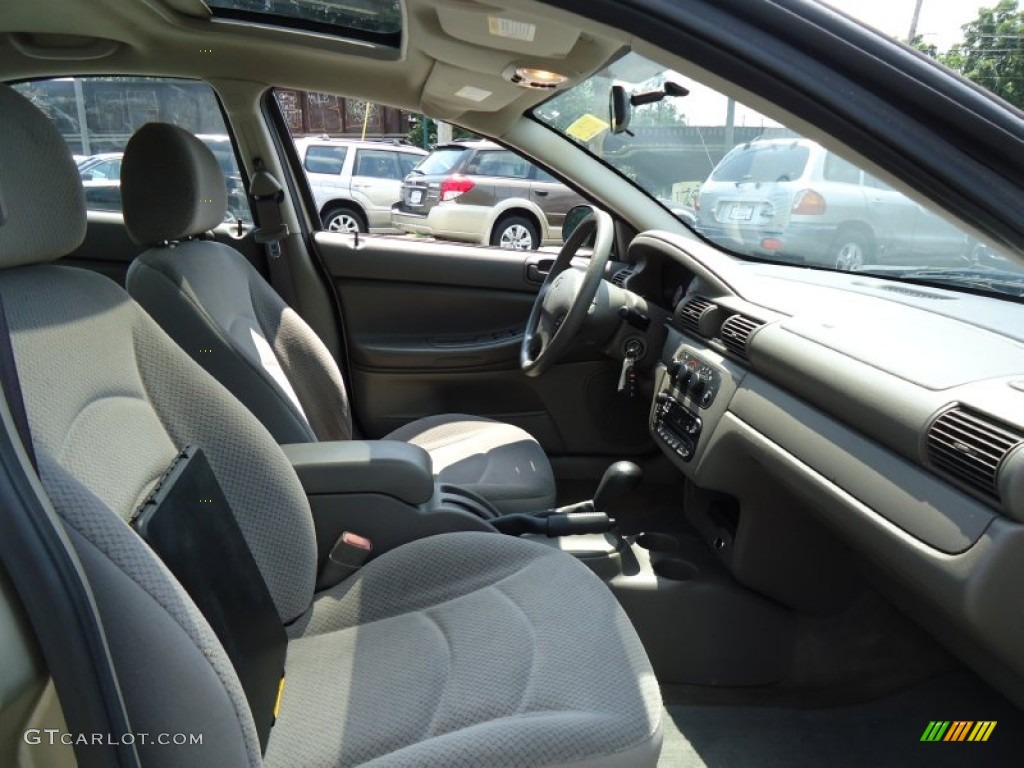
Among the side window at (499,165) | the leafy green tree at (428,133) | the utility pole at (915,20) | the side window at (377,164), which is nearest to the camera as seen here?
the utility pole at (915,20)

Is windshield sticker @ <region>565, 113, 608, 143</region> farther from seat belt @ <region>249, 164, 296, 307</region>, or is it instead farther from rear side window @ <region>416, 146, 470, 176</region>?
rear side window @ <region>416, 146, 470, 176</region>

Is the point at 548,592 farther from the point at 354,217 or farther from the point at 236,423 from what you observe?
the point at 354,217

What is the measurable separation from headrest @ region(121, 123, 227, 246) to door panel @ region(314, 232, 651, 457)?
118 centimetres

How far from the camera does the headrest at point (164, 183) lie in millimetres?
1741

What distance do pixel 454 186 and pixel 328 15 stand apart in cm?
323

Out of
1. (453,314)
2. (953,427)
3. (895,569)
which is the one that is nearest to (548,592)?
(895,569)

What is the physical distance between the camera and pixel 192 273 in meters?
1.82

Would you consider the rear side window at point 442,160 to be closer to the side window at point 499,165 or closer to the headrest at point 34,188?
the side window at point 499,165

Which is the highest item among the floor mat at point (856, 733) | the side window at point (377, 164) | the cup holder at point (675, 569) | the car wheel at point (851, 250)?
the car wheel at point (851, 250)

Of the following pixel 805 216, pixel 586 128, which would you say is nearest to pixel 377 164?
pixel 586 128

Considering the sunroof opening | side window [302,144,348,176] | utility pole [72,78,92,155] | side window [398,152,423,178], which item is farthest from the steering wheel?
side window [398,152,423,178]

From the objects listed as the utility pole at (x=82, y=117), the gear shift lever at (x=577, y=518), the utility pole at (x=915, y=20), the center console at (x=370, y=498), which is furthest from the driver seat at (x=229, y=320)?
the utility pole at (x=915, y=20)

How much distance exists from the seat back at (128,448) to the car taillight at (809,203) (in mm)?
1573

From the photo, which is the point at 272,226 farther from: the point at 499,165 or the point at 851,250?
the point at 499,165
